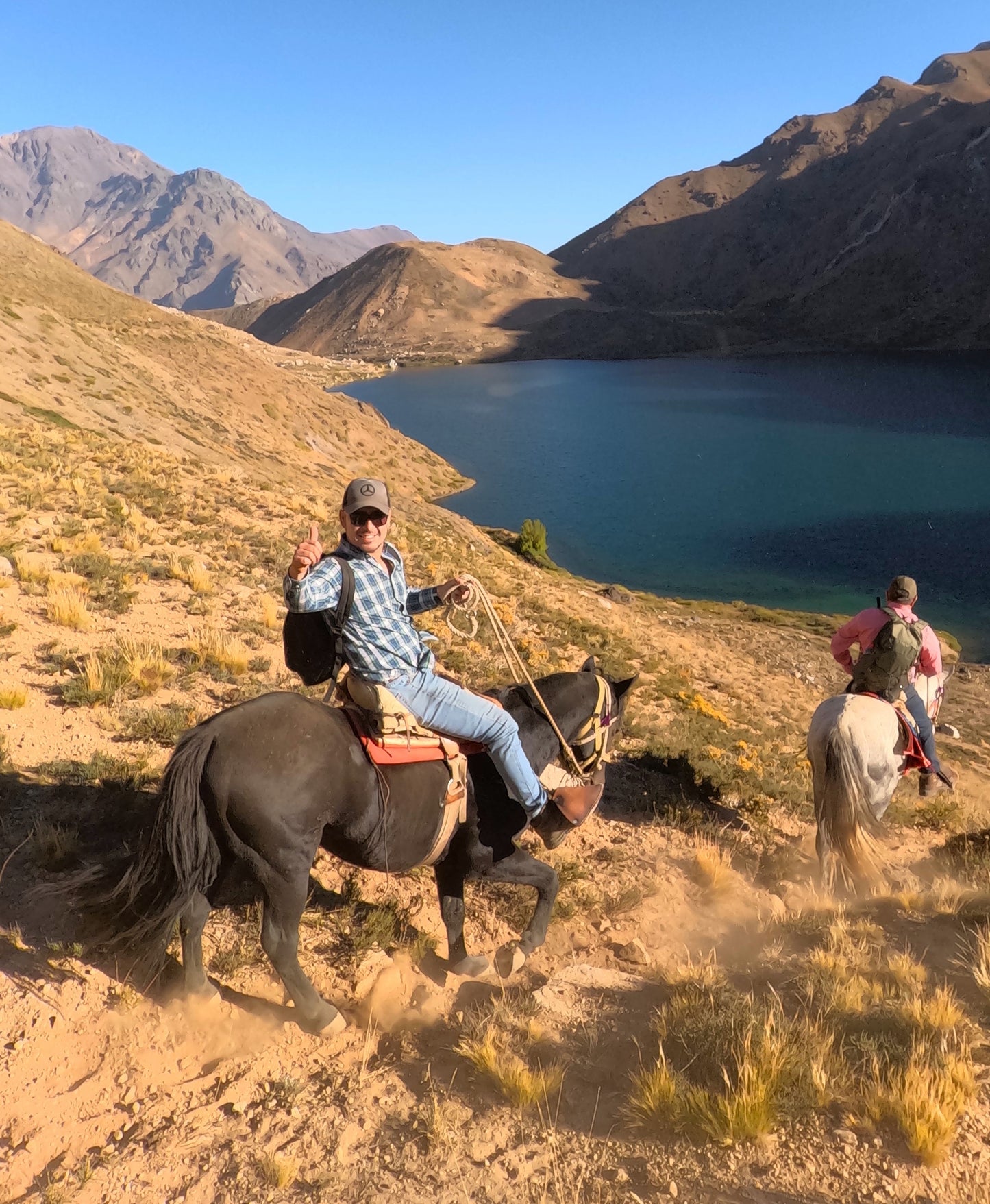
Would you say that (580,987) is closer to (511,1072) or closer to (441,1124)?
(511,1072)

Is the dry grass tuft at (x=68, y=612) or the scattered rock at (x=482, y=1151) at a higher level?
the dry grass tuft at (x=68, y=612)

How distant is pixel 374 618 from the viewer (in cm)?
381

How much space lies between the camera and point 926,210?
154 meters

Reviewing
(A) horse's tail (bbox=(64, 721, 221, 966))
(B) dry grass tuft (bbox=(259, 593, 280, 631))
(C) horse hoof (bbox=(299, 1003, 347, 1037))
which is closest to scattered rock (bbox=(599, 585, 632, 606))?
(B) dry grass tuft (bbox=(259, 593, 280, 631))

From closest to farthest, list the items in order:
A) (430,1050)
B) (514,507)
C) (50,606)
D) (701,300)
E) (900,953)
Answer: (430,1050), (900,953), (50,606), (514,507), (701,300)

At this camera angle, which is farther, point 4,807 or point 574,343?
point 574,343

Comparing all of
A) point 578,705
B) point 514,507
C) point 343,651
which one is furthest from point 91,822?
point 514,507

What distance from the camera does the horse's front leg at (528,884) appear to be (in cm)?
446

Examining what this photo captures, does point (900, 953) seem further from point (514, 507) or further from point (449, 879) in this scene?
point (514, 507)

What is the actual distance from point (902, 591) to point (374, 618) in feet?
16.4

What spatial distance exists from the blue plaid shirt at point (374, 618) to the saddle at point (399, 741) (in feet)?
0.45

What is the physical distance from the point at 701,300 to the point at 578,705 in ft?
682

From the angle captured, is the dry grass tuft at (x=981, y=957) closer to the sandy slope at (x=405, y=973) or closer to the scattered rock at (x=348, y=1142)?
the sandy slope at (x=405, y=973)

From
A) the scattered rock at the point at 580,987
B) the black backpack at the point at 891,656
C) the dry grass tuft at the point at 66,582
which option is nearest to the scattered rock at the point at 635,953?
the scattered rock at the point at 580,987
